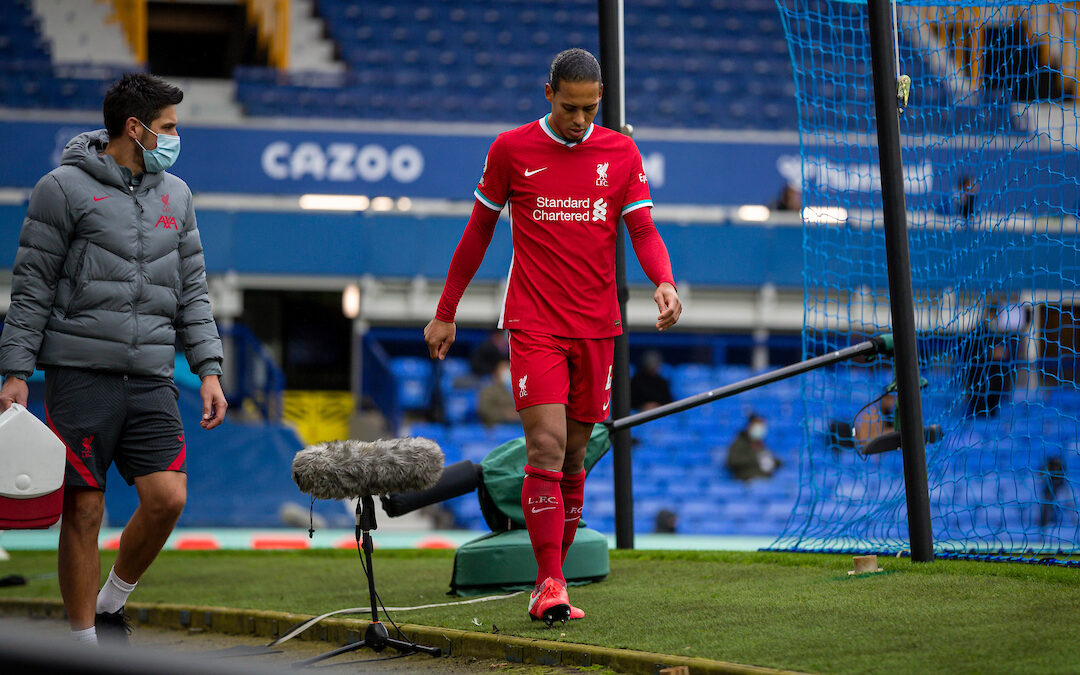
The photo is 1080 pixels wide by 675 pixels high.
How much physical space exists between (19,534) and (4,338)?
9.90 metres

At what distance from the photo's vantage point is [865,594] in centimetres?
396

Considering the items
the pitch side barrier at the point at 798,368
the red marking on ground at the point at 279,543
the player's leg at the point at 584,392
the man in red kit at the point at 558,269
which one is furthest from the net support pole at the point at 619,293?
the red marking on ground at the point at 279,543

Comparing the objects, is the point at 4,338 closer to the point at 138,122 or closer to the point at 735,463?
the point at 138,122

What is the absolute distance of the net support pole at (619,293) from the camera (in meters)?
6.06

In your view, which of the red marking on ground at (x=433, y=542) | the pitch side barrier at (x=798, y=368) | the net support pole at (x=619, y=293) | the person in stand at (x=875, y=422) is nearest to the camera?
the pitch side barrier at (x=798, y=368)

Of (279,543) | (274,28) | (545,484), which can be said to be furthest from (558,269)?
(274,28)

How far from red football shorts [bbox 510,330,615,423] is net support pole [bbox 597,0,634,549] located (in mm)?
1879

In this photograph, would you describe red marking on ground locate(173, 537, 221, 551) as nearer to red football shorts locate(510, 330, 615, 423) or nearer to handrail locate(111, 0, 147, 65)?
red football shorts locate(510, 330, 615, 423)

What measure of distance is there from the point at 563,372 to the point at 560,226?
53 centimetres

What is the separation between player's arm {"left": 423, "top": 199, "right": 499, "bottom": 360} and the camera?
4164mm

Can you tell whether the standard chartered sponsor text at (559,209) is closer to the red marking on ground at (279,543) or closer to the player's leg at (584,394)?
the player's leg at (584,394)

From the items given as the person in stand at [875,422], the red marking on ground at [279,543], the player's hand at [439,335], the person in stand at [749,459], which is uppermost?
the player's hand at [439,335]

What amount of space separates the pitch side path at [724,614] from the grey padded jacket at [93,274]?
4.68 ft

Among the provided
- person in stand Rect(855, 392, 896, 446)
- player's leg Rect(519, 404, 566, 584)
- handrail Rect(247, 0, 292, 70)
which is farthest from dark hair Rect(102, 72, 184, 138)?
handrail Rect(247, 0, 292, 70)
